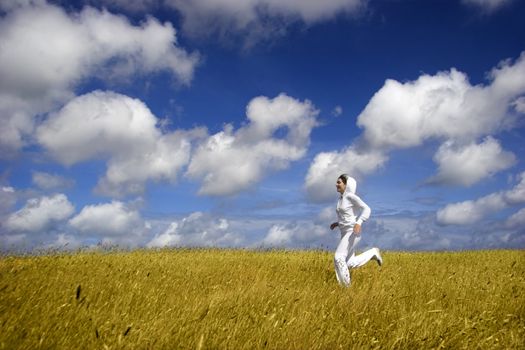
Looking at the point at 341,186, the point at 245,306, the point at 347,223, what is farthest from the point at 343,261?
the point at 245,306

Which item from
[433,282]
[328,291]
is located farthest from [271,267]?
[433,282]

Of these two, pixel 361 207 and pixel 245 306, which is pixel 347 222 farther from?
pixel 245 306

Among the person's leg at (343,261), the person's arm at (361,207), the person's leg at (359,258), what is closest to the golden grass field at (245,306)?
the person's leg at (343,261)

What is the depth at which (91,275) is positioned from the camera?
8016mm

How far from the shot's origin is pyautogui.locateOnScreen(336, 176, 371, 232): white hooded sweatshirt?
9.02m

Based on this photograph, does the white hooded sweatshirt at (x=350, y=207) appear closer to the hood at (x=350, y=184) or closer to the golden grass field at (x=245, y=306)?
the hood at (x=350, y=184)

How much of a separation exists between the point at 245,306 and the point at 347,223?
385 centimetres

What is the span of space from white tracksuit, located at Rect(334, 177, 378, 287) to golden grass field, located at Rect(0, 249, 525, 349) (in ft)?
1.49

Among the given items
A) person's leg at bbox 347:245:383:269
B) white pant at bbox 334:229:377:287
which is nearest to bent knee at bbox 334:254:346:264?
white pant at bbox 334:229:377:287

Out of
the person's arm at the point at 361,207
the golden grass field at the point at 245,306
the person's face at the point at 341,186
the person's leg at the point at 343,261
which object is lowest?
the golden grass field at the point at 245,306

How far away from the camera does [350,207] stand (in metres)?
9.13

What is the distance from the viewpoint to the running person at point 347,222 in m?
8.88

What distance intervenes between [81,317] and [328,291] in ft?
16.1

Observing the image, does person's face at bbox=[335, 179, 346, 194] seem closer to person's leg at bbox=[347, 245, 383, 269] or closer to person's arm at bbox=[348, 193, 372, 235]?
person's arm at bbox=[348, 193, 372, 235]
